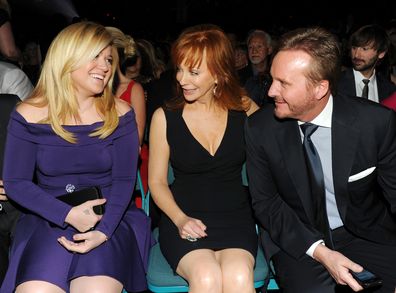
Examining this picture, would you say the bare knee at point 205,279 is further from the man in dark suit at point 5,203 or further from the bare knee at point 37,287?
the man in dark suit at point 5,203

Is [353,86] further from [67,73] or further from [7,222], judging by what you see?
[7,222]

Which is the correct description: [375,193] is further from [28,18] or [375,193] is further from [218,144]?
[28,18]

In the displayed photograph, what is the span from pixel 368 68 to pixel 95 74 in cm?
279

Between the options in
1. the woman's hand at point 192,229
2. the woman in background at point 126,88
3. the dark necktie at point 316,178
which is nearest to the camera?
the dark necktie at point 316,178

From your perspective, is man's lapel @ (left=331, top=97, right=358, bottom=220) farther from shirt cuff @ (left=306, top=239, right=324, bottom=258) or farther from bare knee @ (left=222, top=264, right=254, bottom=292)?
bare knee @ (left=222, top=264, right=254, bottom=292)

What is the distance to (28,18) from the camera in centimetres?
1508

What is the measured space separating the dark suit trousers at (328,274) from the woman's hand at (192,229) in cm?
41

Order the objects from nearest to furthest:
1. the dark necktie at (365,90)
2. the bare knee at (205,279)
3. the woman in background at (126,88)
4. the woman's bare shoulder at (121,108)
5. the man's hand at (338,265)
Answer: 1. the man's hand at (338,265)
2. the bare knee at (205,279)
3. the woman's bare shoulder at (121,108)
4. the woman in background at (126,88)
5. the dark necktie at (365,90)

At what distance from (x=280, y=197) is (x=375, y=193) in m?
0.48

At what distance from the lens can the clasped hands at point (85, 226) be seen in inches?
103

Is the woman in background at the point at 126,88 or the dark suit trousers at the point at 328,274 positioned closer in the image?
the dark suit trousers at the point at 328,274

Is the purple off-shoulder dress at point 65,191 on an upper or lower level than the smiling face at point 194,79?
lower

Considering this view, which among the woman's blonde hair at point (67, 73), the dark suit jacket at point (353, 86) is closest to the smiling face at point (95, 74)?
the woman's blonde hair at point (67, 73)

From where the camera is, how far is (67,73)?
2744mm
